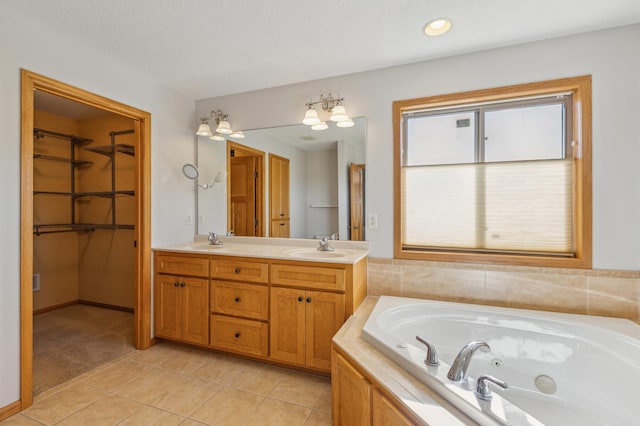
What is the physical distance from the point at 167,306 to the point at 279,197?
4.52 ft

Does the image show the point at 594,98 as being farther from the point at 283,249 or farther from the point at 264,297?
the point at 264,297

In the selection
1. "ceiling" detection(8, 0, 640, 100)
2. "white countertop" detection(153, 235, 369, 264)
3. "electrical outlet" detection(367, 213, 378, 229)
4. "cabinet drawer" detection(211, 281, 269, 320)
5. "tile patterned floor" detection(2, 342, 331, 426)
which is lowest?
"tile patterned floor" detection(2, 342, 331, 426)

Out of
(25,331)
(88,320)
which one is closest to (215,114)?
(25,331)

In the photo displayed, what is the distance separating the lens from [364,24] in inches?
71.4

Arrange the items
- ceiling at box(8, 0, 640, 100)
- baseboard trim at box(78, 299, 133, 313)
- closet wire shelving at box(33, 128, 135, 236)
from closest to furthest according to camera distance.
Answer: ceiling at box(8, 0, 640, 100) → closet wire shelving at box(33, 128, 135, 236) → baseboard trim at box(78, 299, 133, 313)

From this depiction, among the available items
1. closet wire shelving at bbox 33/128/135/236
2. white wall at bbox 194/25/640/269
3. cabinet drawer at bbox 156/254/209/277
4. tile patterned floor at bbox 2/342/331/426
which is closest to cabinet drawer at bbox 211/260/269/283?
cabinet drawer at bbox 156/254/209/277

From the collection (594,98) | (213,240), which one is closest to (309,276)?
(213,240)

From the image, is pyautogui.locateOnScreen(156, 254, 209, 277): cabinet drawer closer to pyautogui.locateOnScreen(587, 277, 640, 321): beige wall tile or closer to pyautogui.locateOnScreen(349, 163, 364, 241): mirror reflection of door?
pyautogui.locateOnScreen(349, 163, 364, 241): mirror reflection of door

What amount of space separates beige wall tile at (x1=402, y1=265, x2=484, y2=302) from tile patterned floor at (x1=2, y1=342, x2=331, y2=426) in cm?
94

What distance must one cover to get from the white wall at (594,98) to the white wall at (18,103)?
1688 mm

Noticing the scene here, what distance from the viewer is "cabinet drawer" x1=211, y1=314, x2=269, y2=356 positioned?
2.22 metres

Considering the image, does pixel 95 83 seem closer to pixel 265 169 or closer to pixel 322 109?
pixel 265 169

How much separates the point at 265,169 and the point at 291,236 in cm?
70

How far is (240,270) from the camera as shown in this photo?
2.29 meters
